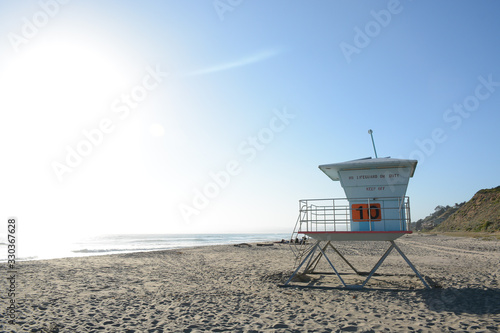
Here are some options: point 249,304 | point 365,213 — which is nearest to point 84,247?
point 249,304

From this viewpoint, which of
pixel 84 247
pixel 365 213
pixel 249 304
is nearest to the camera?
pixel 249 304

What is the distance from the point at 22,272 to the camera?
14828mm

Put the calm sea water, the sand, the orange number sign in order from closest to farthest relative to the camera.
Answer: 1. the sand
2. the orange number sign
3. the calm sea water

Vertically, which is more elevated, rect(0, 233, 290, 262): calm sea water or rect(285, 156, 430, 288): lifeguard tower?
rect(285, 156, 430, 288): lifeguard tower

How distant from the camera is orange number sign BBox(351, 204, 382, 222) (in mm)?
10562

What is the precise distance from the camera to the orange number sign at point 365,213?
1056 centimetres

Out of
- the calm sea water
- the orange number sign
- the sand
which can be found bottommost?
the calm sea water

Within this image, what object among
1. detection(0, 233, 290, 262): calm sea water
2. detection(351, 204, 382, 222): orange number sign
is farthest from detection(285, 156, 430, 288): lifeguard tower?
detection(0, 233, 290, 262): calm sea water

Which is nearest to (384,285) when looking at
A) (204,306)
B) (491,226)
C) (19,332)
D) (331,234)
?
(331,234)

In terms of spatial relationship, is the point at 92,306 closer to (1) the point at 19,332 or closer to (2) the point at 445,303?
(1) the point at 19,332

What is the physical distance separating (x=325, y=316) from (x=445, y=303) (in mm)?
3549

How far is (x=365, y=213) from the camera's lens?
1067cm

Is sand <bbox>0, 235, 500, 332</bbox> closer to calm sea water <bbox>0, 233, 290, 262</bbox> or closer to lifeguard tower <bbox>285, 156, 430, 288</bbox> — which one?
lifeguard tower <bbox>285, 156, 430, 288</bbox>

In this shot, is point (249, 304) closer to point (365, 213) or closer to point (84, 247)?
point (365, 213)
